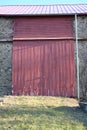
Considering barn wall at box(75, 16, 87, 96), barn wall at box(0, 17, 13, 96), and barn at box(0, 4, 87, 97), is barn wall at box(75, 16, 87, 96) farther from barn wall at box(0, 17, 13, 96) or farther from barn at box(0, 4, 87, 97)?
barn wall at box(0, 17, 13, 96)

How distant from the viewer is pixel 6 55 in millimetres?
16469

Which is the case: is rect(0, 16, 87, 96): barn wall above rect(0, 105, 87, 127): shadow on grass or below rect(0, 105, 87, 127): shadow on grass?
above

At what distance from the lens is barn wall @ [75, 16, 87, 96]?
16219 millimetres

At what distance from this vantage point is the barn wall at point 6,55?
16.3m

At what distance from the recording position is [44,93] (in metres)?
16.0

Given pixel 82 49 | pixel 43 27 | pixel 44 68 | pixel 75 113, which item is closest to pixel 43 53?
pixel 44 68

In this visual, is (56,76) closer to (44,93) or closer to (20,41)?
(44,93)

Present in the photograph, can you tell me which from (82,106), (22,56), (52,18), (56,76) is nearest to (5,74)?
(22,56)

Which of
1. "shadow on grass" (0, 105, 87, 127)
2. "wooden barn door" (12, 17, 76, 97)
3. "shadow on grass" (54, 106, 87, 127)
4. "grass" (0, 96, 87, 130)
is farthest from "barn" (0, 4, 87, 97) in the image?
"shadow on grass" (0, 105, 87, 127)

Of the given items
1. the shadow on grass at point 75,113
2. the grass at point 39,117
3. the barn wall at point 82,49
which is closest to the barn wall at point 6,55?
the barn wall at point 82,49

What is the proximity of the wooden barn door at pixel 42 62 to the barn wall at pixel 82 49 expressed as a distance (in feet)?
1.39

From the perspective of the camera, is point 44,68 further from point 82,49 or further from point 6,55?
point 82,49

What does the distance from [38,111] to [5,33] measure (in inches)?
288

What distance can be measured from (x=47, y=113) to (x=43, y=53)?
6.57 m
